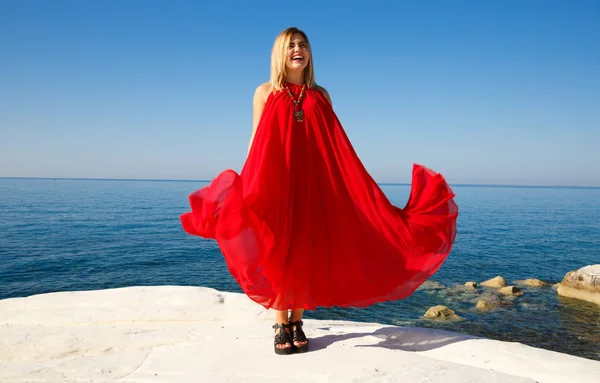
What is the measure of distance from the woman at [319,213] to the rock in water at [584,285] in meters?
13.6

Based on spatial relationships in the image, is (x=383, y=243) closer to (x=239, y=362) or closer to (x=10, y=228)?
(x=239, y=362)

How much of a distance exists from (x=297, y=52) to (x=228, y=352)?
3065 millimetres

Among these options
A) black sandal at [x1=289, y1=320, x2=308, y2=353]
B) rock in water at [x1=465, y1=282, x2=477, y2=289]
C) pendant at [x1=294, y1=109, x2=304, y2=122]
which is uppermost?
pendant at [x1=294, y1=109, x2=304, y2=122]

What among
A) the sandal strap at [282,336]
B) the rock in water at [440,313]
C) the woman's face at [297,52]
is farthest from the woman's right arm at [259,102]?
the rock in water at [440,313]

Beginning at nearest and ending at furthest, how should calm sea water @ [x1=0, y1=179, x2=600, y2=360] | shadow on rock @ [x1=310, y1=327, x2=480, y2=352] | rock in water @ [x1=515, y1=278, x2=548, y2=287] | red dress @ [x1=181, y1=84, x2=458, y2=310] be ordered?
red dress @ [x1=181, y1=84, x2=458, y2=310], shadow on rock @ [x1=310, y1=327, x2=480, y2=352], calm sea water @ [x1=0, y1=179, x2=600, y2=360], rock in water @ [x1=515, y1=278, x2=548, y2=287]

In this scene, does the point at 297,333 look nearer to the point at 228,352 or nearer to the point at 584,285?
the point at 228,352

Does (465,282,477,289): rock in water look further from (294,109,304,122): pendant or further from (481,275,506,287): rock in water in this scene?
(294,109,304,122): pendant

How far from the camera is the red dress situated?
360 centimetres

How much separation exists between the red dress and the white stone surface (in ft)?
1.82

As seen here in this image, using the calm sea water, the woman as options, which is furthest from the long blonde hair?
the calm sea water

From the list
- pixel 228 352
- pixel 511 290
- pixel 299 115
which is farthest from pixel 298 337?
pixel 511 290

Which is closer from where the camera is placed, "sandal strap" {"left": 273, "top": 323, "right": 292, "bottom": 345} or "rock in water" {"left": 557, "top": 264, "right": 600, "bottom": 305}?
"sandal strap" {"left": 273, "top": 323, "right": 292, "bottom": 345}

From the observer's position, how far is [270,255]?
3.51 m

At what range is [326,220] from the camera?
3.94 m
